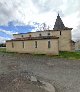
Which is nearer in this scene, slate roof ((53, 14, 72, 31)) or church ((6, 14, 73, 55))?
church ((6, 14, 73, 55))

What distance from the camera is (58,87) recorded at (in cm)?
1074

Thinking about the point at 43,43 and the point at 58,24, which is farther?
the point at 58,24

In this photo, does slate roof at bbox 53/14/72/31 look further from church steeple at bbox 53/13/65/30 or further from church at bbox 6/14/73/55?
church at bbox 6/14/73/55

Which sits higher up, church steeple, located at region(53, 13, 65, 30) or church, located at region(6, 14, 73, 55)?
church steeple, located at region(53, 13, 65, 30)

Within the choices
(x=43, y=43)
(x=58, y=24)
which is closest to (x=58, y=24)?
(x=58, y=24)

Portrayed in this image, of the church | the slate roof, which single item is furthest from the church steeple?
the church

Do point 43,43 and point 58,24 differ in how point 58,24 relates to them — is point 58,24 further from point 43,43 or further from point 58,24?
point 43,43

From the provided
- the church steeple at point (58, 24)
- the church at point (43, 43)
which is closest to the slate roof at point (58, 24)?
the church steeple at point (58, 24)

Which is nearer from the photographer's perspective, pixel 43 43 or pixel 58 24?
pixel 43 43

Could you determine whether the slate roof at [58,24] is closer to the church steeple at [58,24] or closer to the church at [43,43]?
the church steeple at [58,24]

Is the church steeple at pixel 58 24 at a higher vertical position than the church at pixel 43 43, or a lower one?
higher

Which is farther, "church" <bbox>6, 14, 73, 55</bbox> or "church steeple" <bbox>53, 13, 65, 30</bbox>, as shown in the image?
"church steeple" <bbox>53, 13, 65, 30</bbox>

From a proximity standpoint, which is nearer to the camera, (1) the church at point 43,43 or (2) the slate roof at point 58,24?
(1) the church at point 43,43

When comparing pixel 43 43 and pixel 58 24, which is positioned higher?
pixel 58 24
